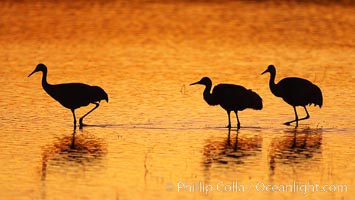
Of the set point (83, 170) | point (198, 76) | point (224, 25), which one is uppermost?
point (224, 25)

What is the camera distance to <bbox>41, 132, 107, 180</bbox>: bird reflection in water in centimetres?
1749

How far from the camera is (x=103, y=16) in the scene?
47312mm

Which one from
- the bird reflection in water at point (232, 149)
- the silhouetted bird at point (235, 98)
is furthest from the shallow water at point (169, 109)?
the silhouetted bird at point (235, 98)

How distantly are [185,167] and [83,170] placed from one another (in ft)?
5.11

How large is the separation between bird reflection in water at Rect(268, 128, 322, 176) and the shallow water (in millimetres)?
30

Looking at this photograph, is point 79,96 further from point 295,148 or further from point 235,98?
point 295,148

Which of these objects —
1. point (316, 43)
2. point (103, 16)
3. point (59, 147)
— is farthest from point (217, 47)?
point (59, 147)

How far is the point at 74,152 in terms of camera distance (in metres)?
18.7

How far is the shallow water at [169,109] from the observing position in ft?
53.8

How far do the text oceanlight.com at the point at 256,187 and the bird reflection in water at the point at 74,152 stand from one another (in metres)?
1.90

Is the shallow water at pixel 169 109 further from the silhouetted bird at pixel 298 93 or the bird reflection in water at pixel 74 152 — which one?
the silhouetted bird at pixel 298 93

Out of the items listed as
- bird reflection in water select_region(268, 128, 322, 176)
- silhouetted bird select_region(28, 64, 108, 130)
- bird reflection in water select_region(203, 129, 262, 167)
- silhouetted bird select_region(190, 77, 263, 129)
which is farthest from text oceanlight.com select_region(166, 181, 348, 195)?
silhouetted bird select_region(28, 64, 108, 130)

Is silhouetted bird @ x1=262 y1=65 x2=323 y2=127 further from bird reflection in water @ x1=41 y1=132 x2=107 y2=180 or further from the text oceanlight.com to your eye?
the text oceanlight.com

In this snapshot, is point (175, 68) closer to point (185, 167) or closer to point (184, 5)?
point (185, 167)
